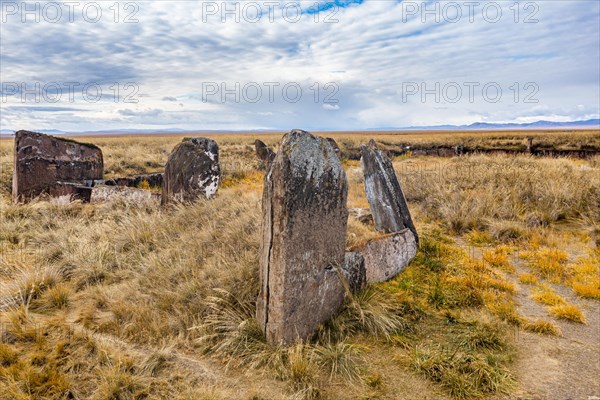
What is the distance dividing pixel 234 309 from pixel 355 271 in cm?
142

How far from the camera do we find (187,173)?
328 inches

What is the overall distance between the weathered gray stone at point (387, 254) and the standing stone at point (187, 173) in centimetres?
442

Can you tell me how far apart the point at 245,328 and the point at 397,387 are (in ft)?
4.93

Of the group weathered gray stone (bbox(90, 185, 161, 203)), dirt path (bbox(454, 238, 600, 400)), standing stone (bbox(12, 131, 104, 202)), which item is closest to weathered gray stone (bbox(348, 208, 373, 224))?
dirt path (bbox(454, 238, 600, 400))

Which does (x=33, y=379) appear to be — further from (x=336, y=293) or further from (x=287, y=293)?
(x=336, y=293)

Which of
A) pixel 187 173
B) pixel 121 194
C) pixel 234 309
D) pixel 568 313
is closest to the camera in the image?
pixel 234 309

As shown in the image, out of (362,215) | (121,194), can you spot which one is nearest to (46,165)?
(121,194)

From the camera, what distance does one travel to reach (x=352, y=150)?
30125 mm

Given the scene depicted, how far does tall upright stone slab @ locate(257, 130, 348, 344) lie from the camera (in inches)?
142

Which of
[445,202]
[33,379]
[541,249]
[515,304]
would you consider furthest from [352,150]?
[33,379]

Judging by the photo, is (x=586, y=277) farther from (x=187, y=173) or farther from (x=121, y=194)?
(x=121, y=194)

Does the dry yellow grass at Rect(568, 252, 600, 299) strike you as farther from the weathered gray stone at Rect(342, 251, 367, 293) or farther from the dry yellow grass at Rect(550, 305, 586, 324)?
the weathered gray stone at Rect(342, 251, 367, 293)

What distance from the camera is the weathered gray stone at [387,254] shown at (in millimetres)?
5176

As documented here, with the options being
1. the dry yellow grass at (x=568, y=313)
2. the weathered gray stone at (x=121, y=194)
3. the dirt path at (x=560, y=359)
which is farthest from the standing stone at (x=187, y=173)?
the dry yellow grass at (x=568, y=313)
